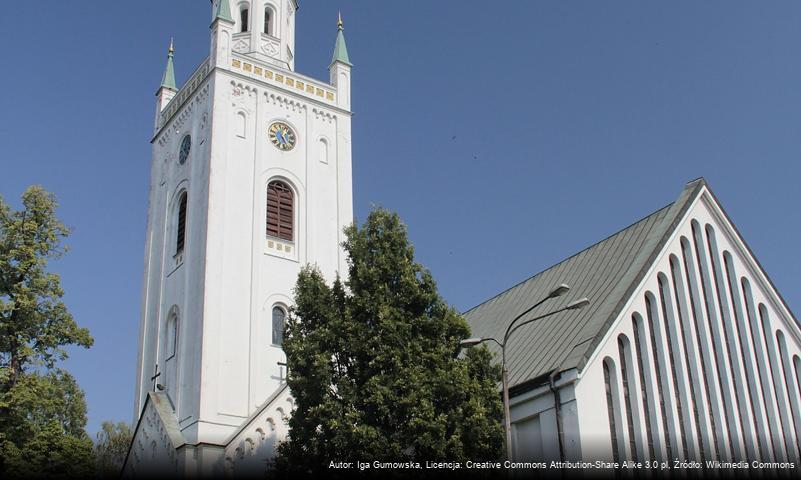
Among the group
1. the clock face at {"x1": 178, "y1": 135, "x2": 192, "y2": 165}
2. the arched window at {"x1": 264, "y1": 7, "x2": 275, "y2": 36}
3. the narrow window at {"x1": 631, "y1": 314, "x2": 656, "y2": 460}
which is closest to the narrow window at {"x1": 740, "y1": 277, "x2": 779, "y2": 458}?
the narrow window at {"x1": 631, "y1": 314, "x2": 656, "y2": 460}

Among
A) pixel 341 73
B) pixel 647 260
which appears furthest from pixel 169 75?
pixel 647 260

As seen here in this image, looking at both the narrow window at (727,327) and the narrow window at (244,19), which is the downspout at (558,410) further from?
the narrow window at (244,19)

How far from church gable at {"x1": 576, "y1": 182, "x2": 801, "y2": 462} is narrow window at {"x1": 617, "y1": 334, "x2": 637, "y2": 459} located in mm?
30

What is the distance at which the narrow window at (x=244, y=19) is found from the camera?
149 ft

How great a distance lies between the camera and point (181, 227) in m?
41.7

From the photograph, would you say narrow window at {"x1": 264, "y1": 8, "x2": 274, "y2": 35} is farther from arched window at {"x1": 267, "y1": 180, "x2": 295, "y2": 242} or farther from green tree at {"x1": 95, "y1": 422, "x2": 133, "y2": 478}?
green tree at {"x1": 95, "y1": 422, "x2": 133, "y2": 478}

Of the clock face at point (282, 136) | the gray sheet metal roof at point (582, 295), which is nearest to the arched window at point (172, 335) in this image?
the clock face at point (282, 136)

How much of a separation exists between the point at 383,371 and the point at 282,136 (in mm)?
20635

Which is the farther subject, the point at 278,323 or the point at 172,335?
the point at 172,335

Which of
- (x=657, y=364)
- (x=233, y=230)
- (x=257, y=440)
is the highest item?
(x=233, y=230)

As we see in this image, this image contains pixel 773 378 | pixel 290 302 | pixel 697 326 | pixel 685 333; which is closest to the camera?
pixel 685 333

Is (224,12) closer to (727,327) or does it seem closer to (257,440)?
(257,440)

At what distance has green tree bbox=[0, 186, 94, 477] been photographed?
28.6 meters

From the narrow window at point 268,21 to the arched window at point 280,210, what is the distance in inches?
364
